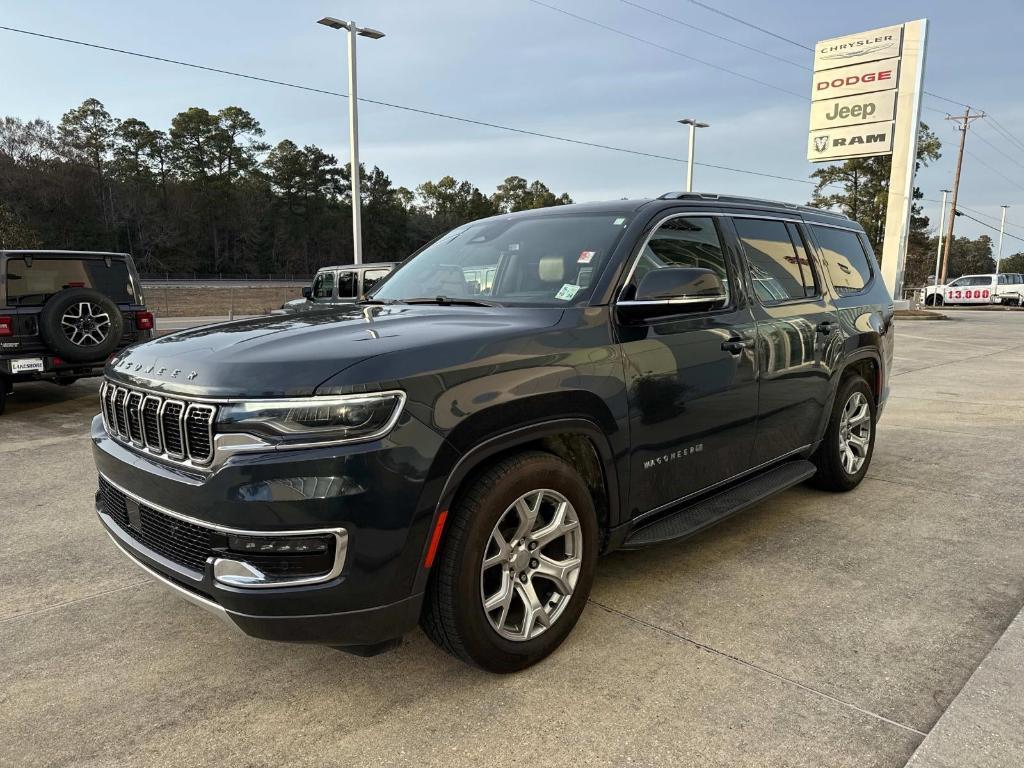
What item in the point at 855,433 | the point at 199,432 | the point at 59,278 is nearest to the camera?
the point at 199,432

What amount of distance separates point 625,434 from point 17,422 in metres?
7.52

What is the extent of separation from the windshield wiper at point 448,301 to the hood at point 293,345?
0.38ft

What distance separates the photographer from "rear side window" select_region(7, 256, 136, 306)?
7.72 m

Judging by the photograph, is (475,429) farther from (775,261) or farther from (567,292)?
(775,261)

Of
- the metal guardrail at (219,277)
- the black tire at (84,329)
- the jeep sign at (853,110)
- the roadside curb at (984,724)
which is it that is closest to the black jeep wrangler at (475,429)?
the roadside curb at (984,724)

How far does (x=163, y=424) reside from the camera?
7.83 ft

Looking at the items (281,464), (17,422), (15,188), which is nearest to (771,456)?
(281,464)

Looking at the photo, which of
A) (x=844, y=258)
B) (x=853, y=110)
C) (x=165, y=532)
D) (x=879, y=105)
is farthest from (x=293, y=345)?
(x=853, y=110)

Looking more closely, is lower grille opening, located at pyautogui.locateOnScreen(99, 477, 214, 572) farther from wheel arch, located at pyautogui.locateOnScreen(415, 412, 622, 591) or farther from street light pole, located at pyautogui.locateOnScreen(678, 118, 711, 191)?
street light pole, located at pyautogui.locateOnScreen(678, 118, 711, 191)

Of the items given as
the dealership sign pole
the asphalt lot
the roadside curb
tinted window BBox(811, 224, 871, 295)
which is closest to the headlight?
the asphalt lot

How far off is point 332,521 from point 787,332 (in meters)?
2.80

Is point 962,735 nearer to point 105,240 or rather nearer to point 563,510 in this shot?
point 563,510

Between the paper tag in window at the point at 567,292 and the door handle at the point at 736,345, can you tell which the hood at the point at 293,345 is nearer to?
the paper tag in window at the point at 567,292

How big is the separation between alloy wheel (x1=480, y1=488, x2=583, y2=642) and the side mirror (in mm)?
879
